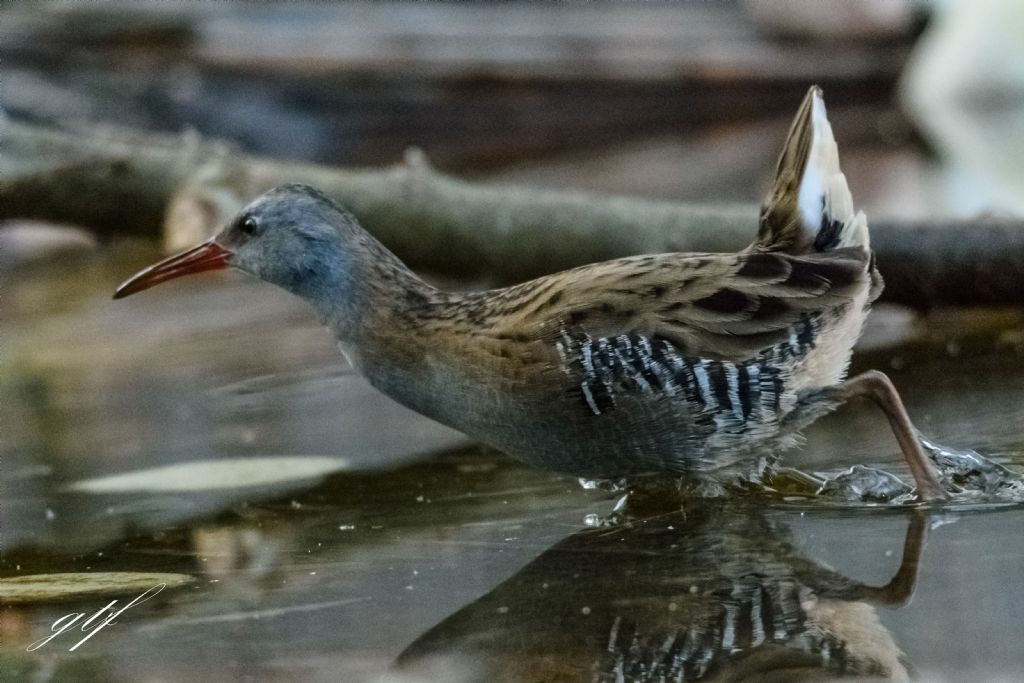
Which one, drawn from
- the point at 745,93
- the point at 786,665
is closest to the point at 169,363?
the point at 786,665

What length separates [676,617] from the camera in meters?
2.68

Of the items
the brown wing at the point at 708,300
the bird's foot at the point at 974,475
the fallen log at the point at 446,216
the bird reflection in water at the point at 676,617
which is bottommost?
the bird reflection in water at the point at 676,617

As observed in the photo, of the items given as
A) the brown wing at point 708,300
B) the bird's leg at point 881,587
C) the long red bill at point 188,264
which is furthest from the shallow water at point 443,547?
the long red bill at point 188,264

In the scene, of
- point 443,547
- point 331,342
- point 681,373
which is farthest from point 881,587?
point 331,342

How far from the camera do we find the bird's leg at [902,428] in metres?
3.24

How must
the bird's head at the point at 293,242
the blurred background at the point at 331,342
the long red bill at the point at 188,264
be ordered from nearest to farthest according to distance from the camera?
1. the blurred background at the point at 331,342
2. the bird's head at the point at 293,242
3. the long red bill at the point at 188,264

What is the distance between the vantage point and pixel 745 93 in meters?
10.3

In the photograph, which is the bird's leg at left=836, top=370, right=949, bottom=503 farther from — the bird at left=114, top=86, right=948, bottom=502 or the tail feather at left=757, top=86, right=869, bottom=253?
the tail feather at left=757, top=86, right=869, bottom=253

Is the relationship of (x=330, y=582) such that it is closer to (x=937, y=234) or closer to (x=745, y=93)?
(x=937, y=234)

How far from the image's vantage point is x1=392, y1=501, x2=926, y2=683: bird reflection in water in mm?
2461

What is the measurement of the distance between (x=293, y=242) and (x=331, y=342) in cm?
183

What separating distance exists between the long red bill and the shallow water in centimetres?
52

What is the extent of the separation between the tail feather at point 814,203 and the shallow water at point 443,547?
0.54m

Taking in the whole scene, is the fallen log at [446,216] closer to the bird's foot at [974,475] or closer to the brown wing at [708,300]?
the bird's foot at [974,475]
